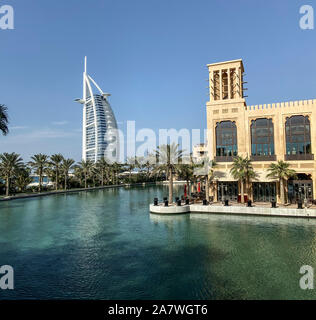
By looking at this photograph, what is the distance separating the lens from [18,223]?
986 inches

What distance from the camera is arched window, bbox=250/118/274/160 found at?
31.1 m

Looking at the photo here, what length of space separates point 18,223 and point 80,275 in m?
16.7

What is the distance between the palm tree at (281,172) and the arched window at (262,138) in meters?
2.34

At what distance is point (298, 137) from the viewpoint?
2981 cm

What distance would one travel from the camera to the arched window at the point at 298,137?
96.3 ft

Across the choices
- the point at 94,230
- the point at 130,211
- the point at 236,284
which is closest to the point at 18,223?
the point at 94,230

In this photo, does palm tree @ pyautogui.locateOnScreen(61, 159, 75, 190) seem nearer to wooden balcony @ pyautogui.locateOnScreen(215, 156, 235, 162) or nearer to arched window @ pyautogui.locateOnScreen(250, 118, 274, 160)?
wooden balcony @ pyautogui.locateOnScreen(215, 156, 235, 162)

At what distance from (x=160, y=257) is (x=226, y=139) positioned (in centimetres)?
2275

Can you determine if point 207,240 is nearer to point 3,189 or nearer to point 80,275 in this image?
point 80,275

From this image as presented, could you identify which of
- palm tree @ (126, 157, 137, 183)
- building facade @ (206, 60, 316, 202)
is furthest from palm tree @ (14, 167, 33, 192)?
building facade @ (206, 60, 316, 202)

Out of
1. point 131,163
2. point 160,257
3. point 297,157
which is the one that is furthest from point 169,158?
point 131,163

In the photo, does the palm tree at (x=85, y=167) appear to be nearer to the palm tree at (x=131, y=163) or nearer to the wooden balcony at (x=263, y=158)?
the palm tree at (x=131, y=163)

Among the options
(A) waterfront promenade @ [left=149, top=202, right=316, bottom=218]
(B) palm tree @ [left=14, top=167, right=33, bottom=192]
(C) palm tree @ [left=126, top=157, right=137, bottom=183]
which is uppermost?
(C) palm tree @ [left=126, top=157, right=137, bottom=183]
